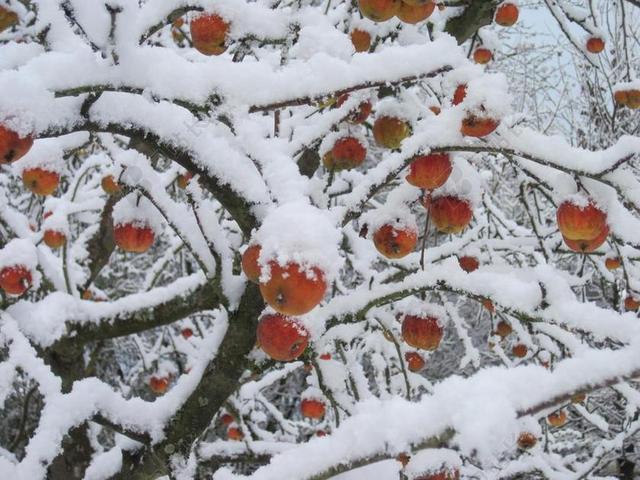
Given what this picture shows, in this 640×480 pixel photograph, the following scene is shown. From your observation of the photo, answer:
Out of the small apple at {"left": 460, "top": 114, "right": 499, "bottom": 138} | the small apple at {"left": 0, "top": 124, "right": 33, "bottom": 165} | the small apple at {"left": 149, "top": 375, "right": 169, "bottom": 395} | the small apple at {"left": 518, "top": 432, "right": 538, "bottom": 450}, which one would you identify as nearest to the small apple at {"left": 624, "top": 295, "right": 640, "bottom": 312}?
the small apple at {"left": 518, "top": 432, "right": 538, "bottom": 450}

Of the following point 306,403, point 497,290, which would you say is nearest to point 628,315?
point 497,290

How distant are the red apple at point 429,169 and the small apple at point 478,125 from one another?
0.15m

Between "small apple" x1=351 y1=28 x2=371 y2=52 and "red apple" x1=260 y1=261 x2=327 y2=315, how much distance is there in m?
1.53

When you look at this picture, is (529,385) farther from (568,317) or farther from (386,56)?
(386,56)

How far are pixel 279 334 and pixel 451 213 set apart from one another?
66 cm

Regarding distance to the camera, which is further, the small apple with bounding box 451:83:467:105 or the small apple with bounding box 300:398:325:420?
the small apple with bounding box 300:398:325:420

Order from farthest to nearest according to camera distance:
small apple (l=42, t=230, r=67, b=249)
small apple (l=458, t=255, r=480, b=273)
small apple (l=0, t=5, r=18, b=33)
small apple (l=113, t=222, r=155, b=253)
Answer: small apple (l=42, t=230, r=67, b=249), small apple (l=458, t=255, r=480, b=273), small apple (l=0, t=5, r=18, b=33), small apple (l=113, t=222, r=155, b=253)

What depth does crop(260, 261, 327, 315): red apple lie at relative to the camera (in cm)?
81

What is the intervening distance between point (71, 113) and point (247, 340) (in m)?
0.77

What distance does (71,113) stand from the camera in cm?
111

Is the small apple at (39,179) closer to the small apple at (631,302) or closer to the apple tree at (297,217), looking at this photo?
the apple tree at (297,217)

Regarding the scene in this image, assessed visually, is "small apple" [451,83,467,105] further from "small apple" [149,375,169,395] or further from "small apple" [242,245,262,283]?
"small apple" [149,375,169,395]

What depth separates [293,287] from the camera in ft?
2.74

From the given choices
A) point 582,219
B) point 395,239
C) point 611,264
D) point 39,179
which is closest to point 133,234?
point 39,179
